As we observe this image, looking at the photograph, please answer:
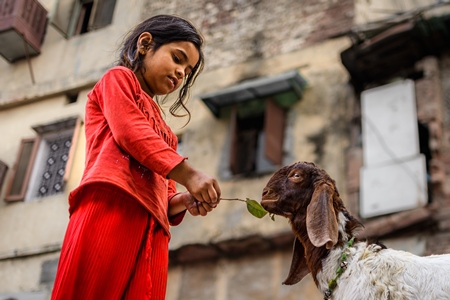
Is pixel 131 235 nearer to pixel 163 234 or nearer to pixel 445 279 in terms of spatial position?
pixel 163 234

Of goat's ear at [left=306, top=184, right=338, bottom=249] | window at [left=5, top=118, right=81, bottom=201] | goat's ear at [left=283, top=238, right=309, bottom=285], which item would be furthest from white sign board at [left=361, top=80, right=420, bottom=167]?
goat's ear at [left=306, top=184, right=338, bottom=249]

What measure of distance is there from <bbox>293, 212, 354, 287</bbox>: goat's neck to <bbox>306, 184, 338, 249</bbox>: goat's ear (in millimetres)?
113

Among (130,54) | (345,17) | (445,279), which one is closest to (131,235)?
(130,54)

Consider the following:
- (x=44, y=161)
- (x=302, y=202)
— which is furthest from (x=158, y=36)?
(x=44, y=161)

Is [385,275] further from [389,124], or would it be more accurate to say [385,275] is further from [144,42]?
[389,124]

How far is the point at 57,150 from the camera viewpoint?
588 inches

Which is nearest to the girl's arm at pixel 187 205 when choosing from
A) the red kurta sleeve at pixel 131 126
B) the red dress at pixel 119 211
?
the red dress at pixel 119 211

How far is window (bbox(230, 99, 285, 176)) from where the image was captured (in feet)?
41.1

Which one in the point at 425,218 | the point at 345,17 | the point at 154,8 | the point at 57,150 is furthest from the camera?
the point at 154,8

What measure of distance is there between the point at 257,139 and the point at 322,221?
998 centimetres

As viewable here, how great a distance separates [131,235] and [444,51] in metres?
9.82

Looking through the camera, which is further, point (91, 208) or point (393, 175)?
point (393, 175)

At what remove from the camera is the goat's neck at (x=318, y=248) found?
11.3 feet

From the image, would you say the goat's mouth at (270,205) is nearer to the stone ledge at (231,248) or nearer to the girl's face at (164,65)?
the girl's face at (164,65)
